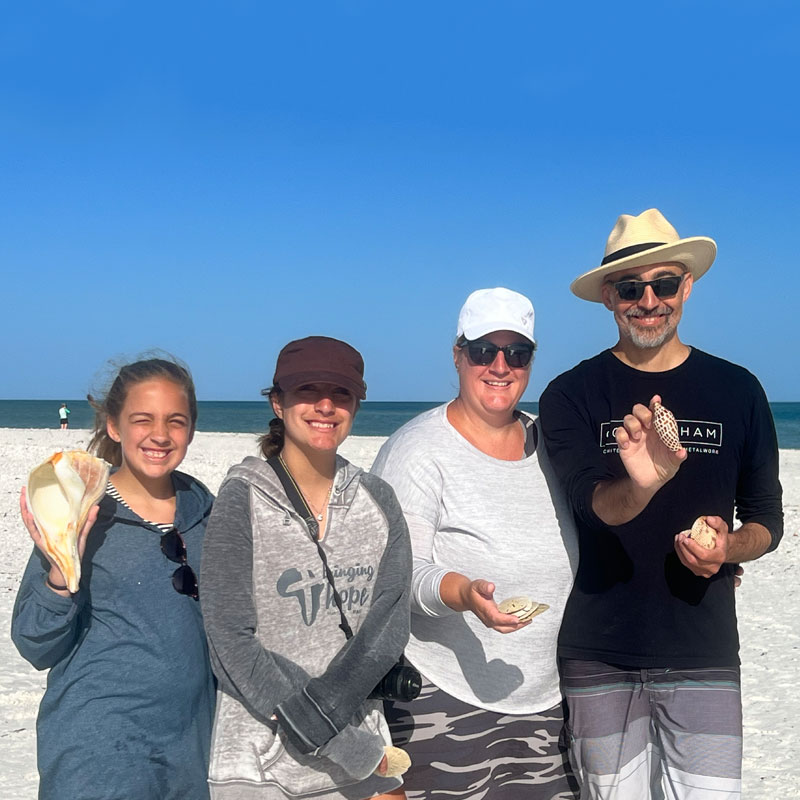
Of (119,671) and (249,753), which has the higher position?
(119,671)

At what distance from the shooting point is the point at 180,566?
281 centimetres

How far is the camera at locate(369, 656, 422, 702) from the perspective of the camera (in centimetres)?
266

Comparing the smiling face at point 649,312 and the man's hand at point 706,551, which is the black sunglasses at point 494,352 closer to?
the smiling face at point 649,312

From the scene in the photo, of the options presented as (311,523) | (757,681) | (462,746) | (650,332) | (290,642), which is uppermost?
(650,332)

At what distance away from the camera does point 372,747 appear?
2.66m

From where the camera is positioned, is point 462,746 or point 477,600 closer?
point 477,600

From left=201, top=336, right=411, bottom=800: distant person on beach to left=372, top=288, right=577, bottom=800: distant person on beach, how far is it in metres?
0.34

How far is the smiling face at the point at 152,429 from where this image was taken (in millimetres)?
2898

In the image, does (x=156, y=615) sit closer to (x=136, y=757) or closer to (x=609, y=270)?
(x=136, y=757)

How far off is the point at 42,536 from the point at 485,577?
1456 mm

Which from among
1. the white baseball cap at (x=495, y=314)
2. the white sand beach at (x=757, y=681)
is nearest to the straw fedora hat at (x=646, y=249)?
the white baseball cap at (x=495, y=314)

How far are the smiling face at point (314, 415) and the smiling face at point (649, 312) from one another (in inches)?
46.7

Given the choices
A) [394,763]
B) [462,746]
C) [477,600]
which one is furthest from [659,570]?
[394,763]

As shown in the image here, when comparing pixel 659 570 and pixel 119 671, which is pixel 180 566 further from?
pixel 659 570
